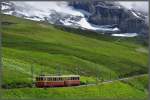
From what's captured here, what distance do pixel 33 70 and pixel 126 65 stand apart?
285 cm

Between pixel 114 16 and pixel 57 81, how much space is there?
8.82 feet

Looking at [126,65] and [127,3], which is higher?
[127,3]

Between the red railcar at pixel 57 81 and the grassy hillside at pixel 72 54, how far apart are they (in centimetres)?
16

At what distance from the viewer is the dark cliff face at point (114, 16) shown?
31266 millimetres

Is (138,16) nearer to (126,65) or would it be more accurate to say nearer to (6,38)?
(126,65)

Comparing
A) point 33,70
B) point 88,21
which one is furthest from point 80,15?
point 33,70

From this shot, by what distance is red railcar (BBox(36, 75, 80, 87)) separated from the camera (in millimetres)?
31078

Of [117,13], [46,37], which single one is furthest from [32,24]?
[117,13]

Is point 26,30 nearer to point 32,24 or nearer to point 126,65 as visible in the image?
point 32,24

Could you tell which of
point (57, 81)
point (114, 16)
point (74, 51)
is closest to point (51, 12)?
point (74, 51)

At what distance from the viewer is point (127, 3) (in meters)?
30.9

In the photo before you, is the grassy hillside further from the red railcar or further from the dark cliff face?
the dark cliff face

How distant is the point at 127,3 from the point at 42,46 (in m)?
2.94

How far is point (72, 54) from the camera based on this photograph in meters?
31.7
